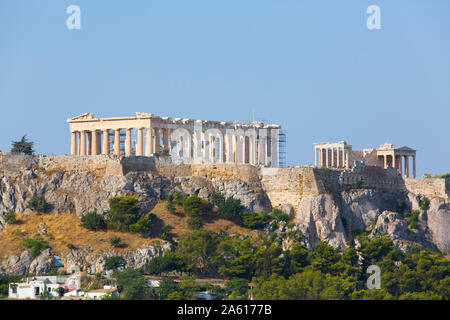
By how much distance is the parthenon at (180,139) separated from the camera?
146 metres

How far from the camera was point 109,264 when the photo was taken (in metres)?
128

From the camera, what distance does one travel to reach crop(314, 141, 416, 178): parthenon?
168 metres

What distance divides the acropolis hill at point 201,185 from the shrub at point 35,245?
6.92ft

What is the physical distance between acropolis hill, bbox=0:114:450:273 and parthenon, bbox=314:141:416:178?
16556mm

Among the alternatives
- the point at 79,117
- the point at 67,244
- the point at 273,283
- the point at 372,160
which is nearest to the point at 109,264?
the point at 67,244

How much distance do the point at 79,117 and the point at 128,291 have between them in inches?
1296

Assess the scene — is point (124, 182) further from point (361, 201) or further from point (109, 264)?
point (361, 201)

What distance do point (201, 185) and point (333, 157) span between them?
3251 centimetres

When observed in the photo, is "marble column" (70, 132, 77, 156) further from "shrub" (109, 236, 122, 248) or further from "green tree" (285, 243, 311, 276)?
"green tree" (285, 243, 311, 276)

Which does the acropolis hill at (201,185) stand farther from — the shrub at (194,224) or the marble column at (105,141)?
the shrub at (194,224)

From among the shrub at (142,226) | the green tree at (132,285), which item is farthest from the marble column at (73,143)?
the green tree at (132,285)

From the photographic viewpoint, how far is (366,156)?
168 m

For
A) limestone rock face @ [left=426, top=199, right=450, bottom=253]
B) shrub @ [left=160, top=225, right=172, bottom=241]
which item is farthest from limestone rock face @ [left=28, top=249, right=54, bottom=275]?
limestone rock face @ [left=426, top=199, right=450, bottom=253]

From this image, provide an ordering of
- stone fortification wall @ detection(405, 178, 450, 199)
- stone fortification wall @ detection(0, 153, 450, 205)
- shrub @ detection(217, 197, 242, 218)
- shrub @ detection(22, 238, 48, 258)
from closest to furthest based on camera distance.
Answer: shrub @ detection(22, 238, 48, 258), shrub @ detection(217, 197, 242, 218), stone fortification wall @ detection(0, 153, 450, 205), stone fortification wall @ detection(405, 178, 450, 199)
